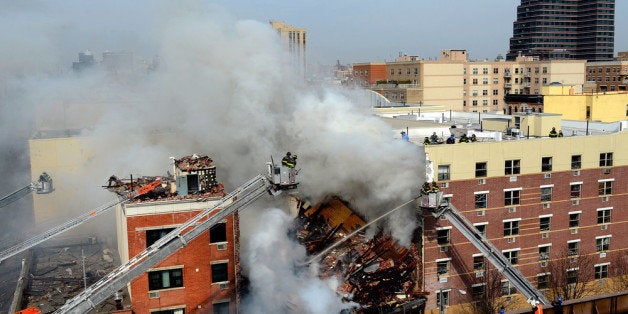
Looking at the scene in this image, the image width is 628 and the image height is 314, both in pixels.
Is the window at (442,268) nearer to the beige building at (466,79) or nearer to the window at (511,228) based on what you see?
the window at (511,228)

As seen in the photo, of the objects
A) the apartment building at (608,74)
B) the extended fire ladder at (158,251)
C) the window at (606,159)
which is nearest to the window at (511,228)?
the window at (606,159)

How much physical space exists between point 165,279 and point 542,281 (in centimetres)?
1377

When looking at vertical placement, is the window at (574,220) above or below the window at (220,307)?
above

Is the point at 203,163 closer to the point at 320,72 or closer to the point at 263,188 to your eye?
the point at 263,188

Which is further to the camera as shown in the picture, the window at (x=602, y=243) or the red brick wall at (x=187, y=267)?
the window at (x=602, y=243)

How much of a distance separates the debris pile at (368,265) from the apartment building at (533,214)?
79 cm

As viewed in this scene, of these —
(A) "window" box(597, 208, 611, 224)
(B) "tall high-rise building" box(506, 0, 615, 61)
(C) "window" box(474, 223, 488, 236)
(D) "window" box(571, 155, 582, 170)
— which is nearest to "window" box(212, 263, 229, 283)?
(C) "window" box(474, 223, 488, 236)

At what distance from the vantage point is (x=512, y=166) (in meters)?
22.3

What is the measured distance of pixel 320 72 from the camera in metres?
33.3

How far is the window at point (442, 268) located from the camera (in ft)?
71.1

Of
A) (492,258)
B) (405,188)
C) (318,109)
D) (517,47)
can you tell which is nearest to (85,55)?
(318,109)

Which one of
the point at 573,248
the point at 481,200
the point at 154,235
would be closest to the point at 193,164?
the point at 154,235

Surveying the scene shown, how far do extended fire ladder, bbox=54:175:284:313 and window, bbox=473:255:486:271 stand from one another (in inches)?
350

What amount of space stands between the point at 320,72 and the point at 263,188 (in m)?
16.8
